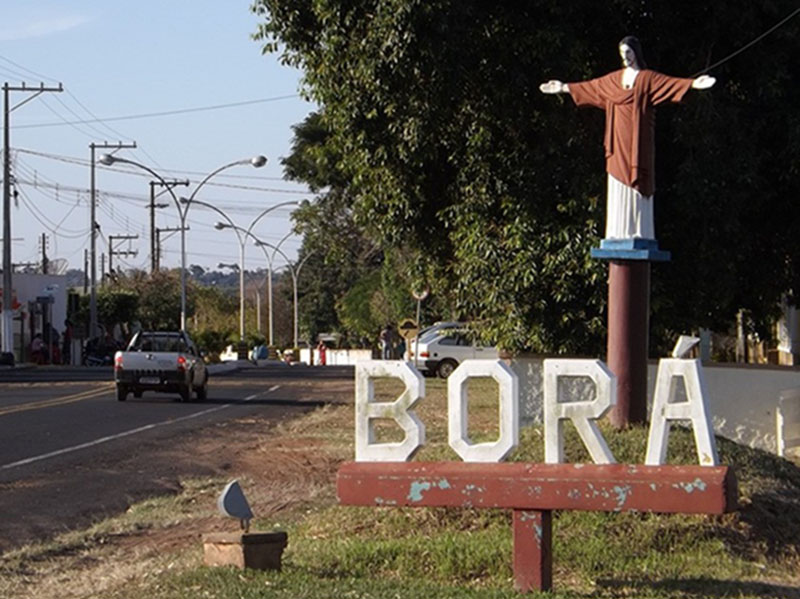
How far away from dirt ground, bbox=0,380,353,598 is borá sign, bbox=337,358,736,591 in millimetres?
1883

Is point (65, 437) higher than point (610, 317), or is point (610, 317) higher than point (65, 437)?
point (610, 317)

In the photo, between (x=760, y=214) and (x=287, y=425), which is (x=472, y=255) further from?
(x=287, y=425)

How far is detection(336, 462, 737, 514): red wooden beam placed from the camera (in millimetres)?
8617

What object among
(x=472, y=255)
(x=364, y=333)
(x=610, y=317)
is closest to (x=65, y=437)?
(x=472, y=255)

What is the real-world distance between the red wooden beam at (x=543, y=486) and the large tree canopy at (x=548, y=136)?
22.4 ft

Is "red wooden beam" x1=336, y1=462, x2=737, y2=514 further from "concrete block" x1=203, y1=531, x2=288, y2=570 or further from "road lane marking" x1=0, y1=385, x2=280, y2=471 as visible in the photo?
"road lane marking" x1=0, y1=385, x2=280, y2=471

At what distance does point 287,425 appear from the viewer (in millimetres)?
Answer: 24703

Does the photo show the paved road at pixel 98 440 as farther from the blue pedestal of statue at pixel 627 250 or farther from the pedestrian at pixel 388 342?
the pedestrian at pixel 388 342

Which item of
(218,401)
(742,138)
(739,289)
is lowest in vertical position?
(218,401)

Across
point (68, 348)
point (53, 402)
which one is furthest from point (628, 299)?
point (68, 348)

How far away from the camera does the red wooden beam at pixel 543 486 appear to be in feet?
28.3

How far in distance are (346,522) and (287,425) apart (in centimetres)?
1312

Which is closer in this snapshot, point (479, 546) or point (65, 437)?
point (479, 546)

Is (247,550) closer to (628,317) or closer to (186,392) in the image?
(628,317)
